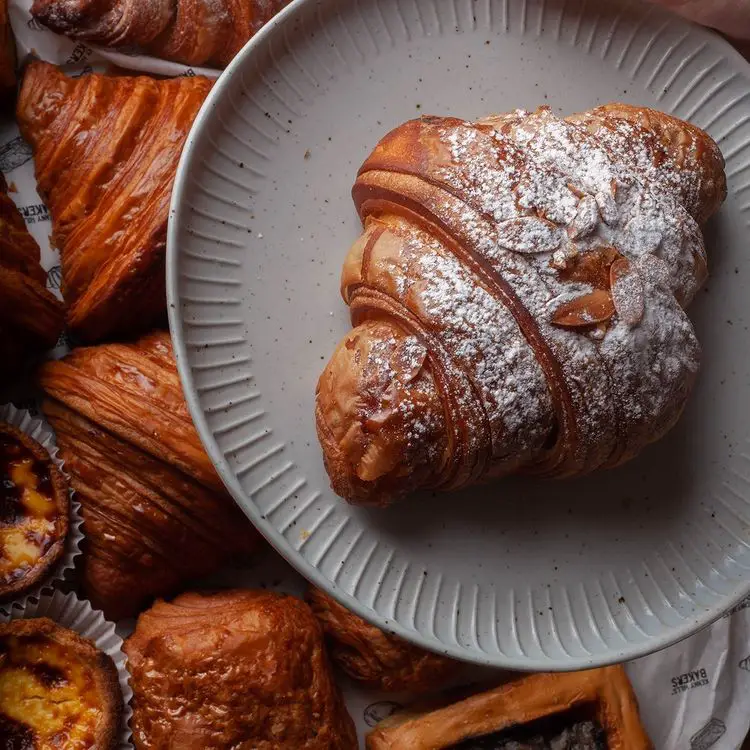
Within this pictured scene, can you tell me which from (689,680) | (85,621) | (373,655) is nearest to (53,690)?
(85,621)

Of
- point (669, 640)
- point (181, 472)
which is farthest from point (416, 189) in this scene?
point (669, 640)

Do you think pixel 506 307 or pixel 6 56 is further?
pixel 6 56

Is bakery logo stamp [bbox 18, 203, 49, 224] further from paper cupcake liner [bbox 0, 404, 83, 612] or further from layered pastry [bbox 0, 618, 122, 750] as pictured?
layered pastry [bbox 0, 618, 122, 750]

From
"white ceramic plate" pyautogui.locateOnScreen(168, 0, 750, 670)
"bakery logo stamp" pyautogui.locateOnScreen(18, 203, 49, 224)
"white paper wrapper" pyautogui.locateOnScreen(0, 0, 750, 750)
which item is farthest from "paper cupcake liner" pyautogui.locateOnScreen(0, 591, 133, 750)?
"bakery logo stamp" pyautogui.locateOnScreen(18, 203, 49, 224)

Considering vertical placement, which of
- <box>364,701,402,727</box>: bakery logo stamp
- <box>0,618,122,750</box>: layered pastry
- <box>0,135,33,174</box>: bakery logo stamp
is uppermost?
<box>0,135,33,174</box>: bakery logo stamp

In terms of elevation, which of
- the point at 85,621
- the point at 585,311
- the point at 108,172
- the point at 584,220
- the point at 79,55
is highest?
the point at 584,220

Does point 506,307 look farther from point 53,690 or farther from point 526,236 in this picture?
point 53,690

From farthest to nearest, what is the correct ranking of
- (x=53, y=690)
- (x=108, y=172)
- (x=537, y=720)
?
(x=537, y=720), (x=108, y=172), (x=53, y=690)

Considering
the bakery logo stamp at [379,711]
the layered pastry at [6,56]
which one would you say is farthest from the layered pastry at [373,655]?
the layered pastry at [6,56]
